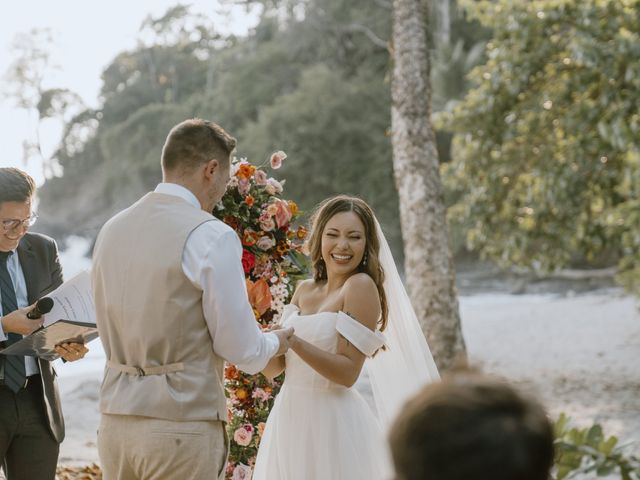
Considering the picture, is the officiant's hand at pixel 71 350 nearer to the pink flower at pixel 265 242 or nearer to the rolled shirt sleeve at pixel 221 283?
the rolled shirt sleeve at pixel 221 283

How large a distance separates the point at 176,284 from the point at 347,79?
36.6 meters

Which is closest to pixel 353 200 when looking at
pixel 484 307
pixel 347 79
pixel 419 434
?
pixel 419 434

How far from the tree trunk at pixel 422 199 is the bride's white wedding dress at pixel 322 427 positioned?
487 cm

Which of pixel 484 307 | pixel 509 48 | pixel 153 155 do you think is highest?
pixel 509 48

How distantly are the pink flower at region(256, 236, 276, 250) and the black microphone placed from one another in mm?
1372

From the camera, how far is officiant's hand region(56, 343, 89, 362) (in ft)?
11.0

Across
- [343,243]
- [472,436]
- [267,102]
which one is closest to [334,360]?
[343,243]

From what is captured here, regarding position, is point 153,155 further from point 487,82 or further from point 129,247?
point 129,247

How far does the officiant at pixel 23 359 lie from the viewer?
131 inches

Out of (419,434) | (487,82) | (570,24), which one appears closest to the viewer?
(419,434)

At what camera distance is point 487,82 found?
37.4 ft

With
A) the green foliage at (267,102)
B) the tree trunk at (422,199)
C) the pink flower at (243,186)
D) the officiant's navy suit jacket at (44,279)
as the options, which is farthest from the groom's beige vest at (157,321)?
the green foliage at (267,102)

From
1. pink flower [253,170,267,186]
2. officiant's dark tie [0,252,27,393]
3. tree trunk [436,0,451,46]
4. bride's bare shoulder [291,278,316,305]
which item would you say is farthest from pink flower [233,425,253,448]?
tree trunk [436,0,451,46]

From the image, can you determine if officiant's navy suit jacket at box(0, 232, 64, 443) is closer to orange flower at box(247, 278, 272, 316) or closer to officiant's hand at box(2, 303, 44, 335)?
officiant's hand at box(2, 303, 44, 335)
